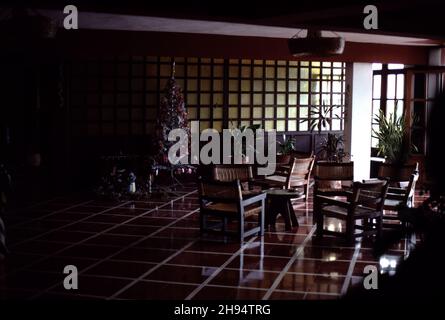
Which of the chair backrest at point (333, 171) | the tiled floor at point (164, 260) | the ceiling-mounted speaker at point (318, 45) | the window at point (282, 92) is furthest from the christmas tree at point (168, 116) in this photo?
the ceiling-mounted speaker at point (318, 45)

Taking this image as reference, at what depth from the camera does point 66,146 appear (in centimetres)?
986

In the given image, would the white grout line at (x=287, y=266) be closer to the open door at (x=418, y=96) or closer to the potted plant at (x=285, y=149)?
the potted plant at (x=285, y=149)

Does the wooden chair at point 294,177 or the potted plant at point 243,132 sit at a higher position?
the potted plant at point 243,132

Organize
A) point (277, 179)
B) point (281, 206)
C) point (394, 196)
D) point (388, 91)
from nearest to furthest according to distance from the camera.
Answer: point (394, 196) < point (281, 206) < point (277, 179) < point (388, 91)

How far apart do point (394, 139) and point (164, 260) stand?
5466mm

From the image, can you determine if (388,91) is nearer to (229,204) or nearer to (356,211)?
(356,211)

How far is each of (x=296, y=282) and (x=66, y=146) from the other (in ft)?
19.7

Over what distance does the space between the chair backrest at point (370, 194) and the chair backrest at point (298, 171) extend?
6.80ft

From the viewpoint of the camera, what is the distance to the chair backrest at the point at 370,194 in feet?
20.1

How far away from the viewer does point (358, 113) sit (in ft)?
33.2

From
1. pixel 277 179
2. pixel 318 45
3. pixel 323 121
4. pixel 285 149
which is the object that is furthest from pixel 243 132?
pixel 318 45

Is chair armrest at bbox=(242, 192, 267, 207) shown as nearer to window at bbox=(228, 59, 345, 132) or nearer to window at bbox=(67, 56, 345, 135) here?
window at bbox=(67, 56, 345, 135)
